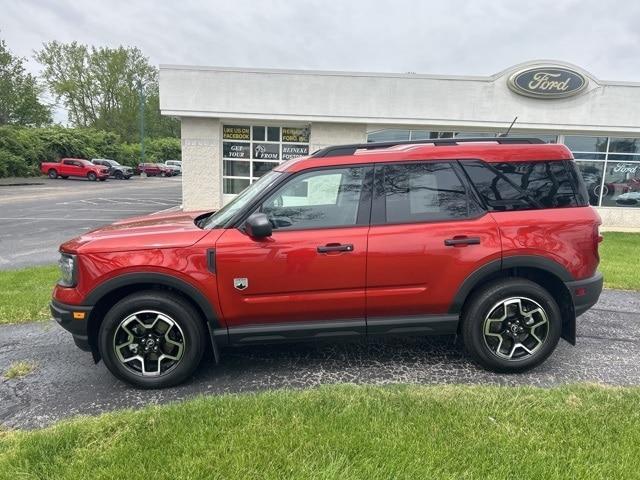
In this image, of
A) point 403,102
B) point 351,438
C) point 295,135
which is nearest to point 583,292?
point 351,438

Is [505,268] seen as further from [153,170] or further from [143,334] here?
[153,170]

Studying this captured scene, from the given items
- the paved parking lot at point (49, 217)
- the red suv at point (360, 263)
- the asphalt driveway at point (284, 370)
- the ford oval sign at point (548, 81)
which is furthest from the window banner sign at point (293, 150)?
the red suv at point (360, 263)

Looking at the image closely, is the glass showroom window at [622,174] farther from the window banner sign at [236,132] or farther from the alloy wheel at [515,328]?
the alloy wheel at [515,328]

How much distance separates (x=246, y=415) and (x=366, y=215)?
173 centimetres

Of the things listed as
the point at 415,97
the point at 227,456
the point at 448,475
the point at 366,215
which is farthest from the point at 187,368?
the point at 415,97

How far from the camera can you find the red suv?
3.45 metres

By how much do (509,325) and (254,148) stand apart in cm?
1257

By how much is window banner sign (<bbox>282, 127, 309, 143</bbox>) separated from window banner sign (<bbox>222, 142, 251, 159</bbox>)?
1277mm

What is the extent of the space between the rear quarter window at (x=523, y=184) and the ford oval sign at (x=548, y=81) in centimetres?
1182

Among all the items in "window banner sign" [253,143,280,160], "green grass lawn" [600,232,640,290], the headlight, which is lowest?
"green grass lawn" [600,232,640,290]

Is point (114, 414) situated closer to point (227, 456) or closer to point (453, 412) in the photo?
point (227, 456)

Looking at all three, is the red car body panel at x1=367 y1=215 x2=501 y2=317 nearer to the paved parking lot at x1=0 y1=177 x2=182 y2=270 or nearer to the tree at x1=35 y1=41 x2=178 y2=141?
the paved parking lot at x1=0 y1=177 x2=182 y2=270

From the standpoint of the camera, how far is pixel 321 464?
7.93 ft

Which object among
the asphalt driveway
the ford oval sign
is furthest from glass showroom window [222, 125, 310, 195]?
the asphalt driveway
